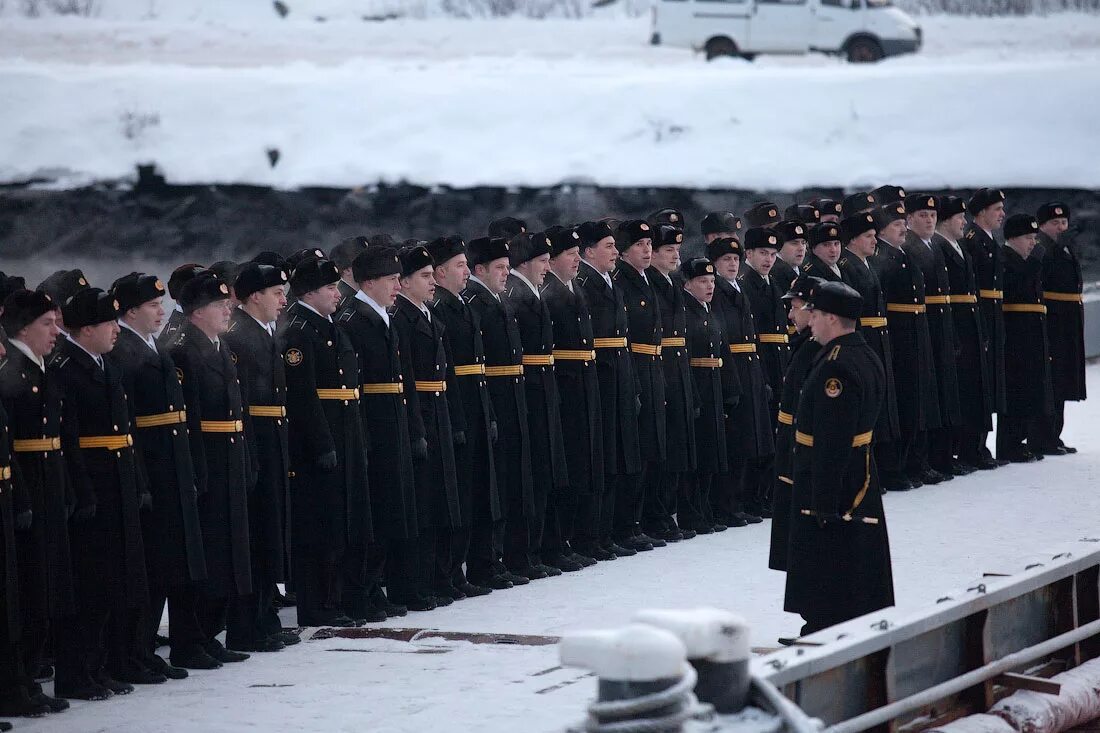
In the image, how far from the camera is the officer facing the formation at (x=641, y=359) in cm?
1183

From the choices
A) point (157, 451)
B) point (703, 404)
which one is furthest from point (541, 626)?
point (703, 404)

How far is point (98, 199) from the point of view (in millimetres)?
25641

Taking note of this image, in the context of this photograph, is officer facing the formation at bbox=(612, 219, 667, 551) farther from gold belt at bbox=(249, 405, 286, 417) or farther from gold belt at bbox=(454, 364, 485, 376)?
gold belt at bbox=(249, 405, 286, 417)

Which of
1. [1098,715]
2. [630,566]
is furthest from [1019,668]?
[630,566]

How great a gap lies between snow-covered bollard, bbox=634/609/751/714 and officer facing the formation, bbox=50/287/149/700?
3.59 m

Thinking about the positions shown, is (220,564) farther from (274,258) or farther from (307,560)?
(274,258)

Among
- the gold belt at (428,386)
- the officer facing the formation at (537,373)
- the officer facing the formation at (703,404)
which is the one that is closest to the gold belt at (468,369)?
the gold belt at (428,386)

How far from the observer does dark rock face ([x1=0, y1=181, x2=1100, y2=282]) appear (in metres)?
25.6

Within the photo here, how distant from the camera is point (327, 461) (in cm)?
950

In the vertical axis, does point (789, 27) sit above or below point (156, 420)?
above

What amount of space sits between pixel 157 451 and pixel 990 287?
25.5ft

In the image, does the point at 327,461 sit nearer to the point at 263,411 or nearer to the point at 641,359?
the point at 263,411

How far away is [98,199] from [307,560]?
16.8m

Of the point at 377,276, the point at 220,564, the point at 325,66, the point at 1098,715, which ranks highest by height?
the point at 325,66
